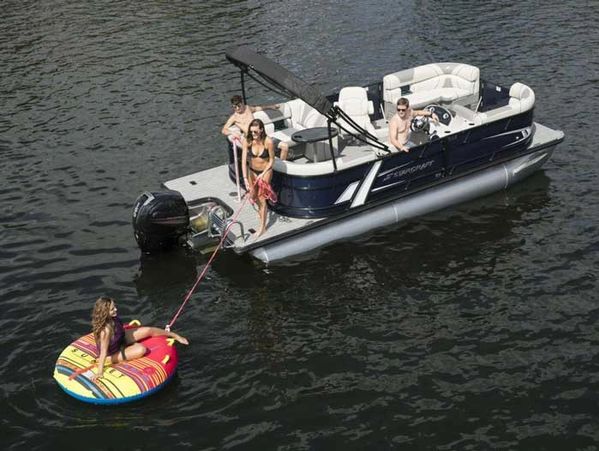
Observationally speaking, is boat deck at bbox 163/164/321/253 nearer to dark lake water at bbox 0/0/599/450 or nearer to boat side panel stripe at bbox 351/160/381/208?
dark lake water at bbox 0/0/599/450

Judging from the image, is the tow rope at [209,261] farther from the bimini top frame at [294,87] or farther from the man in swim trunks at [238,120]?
the bimini top frame at [294,87]

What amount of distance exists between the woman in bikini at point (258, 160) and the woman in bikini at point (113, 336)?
3.58 meters

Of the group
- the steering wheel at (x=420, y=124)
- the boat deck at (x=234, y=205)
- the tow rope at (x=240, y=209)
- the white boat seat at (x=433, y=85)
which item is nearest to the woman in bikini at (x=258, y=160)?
the tow rope at (x=240, y=209)

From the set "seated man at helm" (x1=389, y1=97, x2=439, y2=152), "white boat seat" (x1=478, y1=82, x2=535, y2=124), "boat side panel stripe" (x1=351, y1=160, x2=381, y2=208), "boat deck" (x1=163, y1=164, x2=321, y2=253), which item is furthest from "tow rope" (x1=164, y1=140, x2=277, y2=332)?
"white boat seat" (x1=478, y1=82, x2=535, y2=124)

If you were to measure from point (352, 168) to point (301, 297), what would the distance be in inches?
113

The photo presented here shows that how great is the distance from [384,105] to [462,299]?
6477 millimetres

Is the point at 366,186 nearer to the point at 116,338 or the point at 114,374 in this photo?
the point at 116,338

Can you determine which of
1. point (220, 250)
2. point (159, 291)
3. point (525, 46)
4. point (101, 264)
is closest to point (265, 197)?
point (220, 250)

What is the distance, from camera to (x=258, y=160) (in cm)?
1470

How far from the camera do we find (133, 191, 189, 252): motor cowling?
1453 cm

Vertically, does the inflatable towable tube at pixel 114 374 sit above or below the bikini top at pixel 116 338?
below

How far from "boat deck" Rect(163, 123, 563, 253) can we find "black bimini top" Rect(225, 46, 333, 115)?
8.07 ft

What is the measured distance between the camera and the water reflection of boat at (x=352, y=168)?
14.8 m

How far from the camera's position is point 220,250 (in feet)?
50.6
